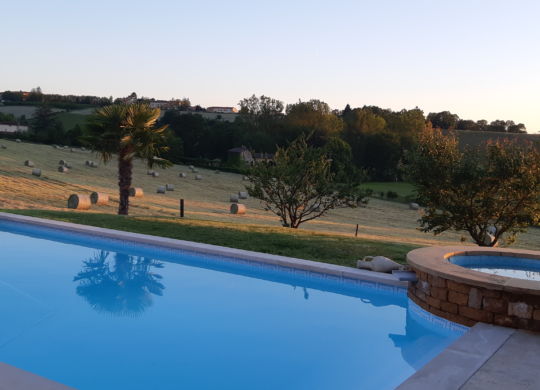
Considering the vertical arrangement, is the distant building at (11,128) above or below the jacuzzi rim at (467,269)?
above

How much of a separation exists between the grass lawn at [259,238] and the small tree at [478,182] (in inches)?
117

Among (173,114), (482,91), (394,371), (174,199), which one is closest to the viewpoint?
(394,371)

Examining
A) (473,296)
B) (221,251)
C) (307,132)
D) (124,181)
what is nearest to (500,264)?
(473,296)

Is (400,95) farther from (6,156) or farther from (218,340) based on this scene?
(218,340)

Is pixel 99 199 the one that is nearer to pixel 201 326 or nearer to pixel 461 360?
pixel 201 326

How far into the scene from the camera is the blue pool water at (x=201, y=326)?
7.02 m

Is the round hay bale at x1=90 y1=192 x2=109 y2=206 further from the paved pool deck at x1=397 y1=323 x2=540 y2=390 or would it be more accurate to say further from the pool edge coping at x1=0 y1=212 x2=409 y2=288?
the paved pool deck at x1=397 y1=323 x2=540 y2=390

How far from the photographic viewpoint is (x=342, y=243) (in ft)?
45.0

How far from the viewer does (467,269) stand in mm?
8352

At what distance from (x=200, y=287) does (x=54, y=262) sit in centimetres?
421

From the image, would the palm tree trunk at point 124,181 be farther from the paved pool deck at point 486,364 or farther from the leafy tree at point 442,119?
the leafy tree at point 442,119

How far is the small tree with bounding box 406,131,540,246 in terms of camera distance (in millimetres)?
15977

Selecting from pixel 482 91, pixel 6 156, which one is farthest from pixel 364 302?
pixel 6 156

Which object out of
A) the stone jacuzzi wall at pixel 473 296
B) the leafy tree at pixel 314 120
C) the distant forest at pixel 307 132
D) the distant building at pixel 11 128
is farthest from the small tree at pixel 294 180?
the distant building at pixel 11 128
